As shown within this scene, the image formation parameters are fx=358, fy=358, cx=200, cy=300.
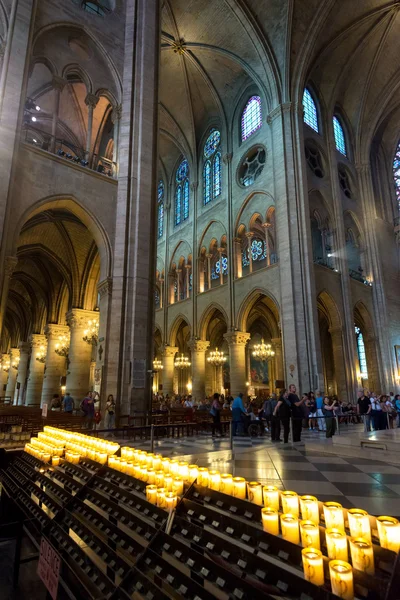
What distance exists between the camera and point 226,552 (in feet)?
6.16

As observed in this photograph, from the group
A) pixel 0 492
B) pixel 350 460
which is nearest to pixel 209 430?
pixel 350 460

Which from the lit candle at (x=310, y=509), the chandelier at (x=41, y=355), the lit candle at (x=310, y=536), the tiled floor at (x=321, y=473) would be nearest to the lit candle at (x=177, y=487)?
the lit candle at (x=310, y=509)

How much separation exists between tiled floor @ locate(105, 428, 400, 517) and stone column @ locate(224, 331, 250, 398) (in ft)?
38.7

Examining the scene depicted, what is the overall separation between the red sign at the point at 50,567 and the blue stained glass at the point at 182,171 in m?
26.9

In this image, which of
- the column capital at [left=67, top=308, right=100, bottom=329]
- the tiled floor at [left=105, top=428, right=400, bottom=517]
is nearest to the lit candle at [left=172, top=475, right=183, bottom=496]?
the tiled floor at [left=105, top=428, right=400, bottom=517]

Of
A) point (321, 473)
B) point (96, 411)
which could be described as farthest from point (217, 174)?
point (321, 473)

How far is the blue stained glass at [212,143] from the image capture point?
81.0 ft

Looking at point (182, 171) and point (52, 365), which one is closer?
point (52, 365)

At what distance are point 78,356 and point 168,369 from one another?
335 inches

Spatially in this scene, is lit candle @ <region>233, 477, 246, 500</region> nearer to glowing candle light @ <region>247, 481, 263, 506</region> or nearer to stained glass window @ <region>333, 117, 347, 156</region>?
glowing candle light @ <region>247, 481, 263, 506</region>

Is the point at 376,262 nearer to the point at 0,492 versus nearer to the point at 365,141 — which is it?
the point at 365,141

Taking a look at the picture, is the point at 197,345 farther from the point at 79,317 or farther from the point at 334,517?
the point at 334,517

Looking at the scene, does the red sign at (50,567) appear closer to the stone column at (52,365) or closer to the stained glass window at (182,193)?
the stone column at (52,365)

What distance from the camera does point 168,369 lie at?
78.7 ft
